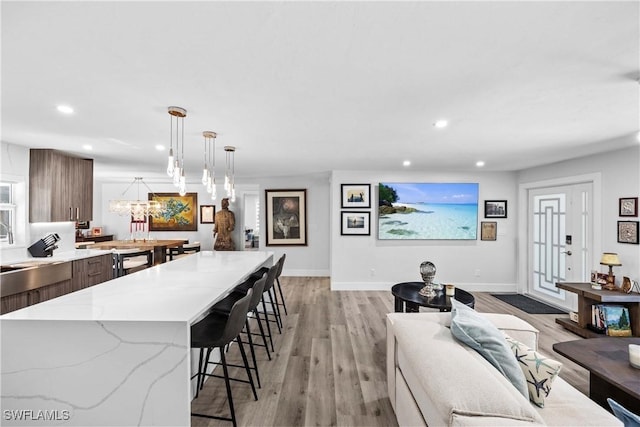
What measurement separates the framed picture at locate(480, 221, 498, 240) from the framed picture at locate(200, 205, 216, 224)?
6.32 metres

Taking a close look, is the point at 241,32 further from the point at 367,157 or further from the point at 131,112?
the point at 367,157

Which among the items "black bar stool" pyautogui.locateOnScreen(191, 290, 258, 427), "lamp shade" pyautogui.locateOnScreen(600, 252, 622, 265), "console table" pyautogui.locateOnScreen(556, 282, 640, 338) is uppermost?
"lamp shade" pyautogui.locateOnScreen(600, 252, 622, 265)

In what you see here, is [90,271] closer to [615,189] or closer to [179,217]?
[179,217]

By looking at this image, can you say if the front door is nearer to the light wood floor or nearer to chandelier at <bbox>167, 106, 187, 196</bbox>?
the light wood floor

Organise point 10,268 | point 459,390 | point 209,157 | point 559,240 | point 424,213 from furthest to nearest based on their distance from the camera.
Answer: point 424,213, point 559,240, point 209,157, point 10,268, point 459,390

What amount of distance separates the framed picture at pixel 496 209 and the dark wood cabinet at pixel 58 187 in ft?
21.7

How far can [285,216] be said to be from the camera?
688 cm

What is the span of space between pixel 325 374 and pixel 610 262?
3.45 metres

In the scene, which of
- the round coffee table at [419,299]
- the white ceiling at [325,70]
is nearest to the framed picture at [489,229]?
the white ceiling at [325,70]

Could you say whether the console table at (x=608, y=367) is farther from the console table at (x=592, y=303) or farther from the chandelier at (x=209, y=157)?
the chandelier at (x=209, y=157)

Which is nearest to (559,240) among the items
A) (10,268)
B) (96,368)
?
(96,368)

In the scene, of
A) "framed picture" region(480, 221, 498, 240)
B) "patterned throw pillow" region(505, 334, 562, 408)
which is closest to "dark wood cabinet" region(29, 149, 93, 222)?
"patterned throw pillow" region(505, 334, 562, 408)

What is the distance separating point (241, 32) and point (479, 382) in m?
1.81

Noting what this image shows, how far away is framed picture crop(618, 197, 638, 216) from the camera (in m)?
3.49
